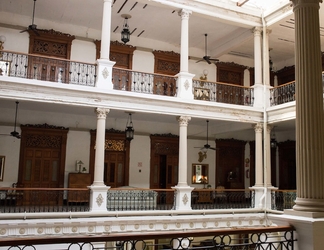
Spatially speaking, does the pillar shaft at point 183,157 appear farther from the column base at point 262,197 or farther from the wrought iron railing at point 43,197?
the wrought iron railing at point 43,197

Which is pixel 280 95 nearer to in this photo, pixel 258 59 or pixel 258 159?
pixel 258 59

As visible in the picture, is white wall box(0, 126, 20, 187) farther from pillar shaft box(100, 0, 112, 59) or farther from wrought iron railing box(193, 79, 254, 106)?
wrought iron railing box(193, 79, 254, 106)

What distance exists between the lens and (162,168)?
51.9ft

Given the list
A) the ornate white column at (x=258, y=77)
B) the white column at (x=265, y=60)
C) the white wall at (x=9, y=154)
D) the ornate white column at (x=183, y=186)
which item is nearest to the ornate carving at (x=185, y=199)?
the ornate white column at (x=183, y=186)

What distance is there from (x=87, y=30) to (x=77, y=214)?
742 cm

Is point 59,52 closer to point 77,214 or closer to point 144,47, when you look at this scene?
point 144,47

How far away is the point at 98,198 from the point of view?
35.2 ft

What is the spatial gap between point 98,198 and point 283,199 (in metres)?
6.46

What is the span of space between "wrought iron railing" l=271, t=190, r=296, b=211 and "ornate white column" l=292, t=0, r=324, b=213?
29.1 ft

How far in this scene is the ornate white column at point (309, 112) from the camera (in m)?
4.16

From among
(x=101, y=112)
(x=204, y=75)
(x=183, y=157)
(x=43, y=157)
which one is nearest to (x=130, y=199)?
(x=183, y=157)

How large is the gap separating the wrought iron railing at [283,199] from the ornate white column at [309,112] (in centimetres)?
886

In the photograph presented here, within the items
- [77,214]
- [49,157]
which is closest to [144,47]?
[49,157]

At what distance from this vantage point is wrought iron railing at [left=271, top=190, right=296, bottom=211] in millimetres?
12633
